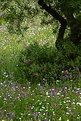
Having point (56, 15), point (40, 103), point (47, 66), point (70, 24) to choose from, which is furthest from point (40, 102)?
point (56, 15)

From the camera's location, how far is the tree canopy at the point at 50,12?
1148 cm

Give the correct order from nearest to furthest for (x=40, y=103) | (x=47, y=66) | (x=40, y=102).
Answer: (x=40, y=103) → (x=40, y=102) → (x=47, y=66)

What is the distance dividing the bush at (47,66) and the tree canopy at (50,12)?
0.53 metres

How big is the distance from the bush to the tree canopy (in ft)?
1.74

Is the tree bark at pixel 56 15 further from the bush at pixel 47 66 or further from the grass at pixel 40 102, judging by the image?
the grass at pixel 40 102

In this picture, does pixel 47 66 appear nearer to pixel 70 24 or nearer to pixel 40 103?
pixel 70 24

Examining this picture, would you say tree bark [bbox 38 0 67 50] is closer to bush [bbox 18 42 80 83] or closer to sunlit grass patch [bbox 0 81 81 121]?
bush [bbox 18 42 80 83]

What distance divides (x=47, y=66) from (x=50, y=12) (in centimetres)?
222

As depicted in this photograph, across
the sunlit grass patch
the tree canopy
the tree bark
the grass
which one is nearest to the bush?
the grass

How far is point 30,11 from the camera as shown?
13453 millimetres

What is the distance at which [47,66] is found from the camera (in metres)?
11.6

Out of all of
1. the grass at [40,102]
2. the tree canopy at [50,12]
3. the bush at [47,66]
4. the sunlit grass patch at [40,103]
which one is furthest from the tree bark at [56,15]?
the sunlit grass patch at [40,103]

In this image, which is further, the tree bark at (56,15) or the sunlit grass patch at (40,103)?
the tree bark at (56,15)

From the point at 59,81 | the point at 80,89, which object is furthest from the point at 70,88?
the point at 59,81
